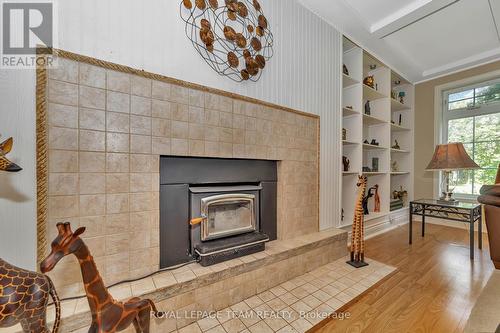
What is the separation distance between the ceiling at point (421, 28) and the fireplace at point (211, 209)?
1862 mm

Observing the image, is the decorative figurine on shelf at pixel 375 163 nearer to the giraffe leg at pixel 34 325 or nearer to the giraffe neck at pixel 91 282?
the giraffe neck at pixel 91 282

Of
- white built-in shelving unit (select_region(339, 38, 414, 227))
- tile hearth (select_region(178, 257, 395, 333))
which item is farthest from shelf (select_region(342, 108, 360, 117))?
tile hearth (select_region(178, 257, 395, 333))

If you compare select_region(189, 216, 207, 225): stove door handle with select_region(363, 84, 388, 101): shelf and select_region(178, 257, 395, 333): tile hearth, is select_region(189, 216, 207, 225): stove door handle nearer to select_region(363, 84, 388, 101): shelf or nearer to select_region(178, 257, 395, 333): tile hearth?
select_region(178, 257, 395, 333): tile hearth

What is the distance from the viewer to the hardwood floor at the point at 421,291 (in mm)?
1223

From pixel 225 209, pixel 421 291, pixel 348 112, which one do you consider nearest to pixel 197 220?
pixel 225 209

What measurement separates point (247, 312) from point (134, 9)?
6.37 feet

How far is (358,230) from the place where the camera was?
6.19 ft

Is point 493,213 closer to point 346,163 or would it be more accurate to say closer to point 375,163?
point 346,163

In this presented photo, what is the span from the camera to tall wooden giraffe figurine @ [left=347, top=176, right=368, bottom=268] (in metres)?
1.87

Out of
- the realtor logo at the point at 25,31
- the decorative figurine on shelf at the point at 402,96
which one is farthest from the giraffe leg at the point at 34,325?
the decorative figurine on shelf at the point at 402,96

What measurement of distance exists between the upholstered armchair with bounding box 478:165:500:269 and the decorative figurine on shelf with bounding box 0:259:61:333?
2.49 m

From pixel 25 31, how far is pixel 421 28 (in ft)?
11.8

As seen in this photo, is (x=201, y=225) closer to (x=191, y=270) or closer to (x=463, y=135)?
(x=191, y=270)

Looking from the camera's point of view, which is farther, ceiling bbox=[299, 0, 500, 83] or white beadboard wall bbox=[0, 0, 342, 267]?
ceiling bbox=[299, 0, 500, 83]
